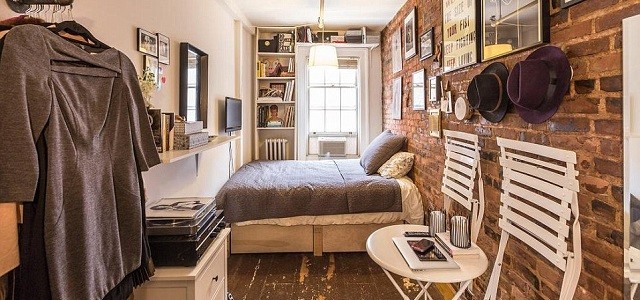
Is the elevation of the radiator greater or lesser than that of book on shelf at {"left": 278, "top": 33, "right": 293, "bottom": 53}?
lesser

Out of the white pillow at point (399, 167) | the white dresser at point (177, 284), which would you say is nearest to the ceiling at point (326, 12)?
the white pillow at point (399, 167)

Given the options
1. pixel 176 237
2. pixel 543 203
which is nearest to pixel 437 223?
pixel 543 203

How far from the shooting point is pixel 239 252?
333 centimetres

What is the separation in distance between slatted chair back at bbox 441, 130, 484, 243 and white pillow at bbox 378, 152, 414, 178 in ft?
3.15

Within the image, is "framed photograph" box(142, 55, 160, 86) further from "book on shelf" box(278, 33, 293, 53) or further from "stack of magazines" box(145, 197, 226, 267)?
"book on shelf" box(278, 33, 293, 53)

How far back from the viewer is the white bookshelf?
5305 millimetres

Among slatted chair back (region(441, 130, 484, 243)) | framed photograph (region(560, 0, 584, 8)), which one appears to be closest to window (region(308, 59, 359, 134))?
slatted chair back (region(441, 130, 484, 243))

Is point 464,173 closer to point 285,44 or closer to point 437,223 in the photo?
point 437,223

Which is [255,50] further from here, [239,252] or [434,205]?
[434,205]

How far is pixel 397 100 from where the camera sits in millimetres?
4289

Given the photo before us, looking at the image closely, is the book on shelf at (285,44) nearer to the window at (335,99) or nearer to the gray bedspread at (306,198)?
the window at (335,99)

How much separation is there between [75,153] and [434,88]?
2487mm

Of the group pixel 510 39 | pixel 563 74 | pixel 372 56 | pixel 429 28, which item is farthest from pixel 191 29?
pixel 372 56

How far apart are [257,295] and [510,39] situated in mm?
2242
